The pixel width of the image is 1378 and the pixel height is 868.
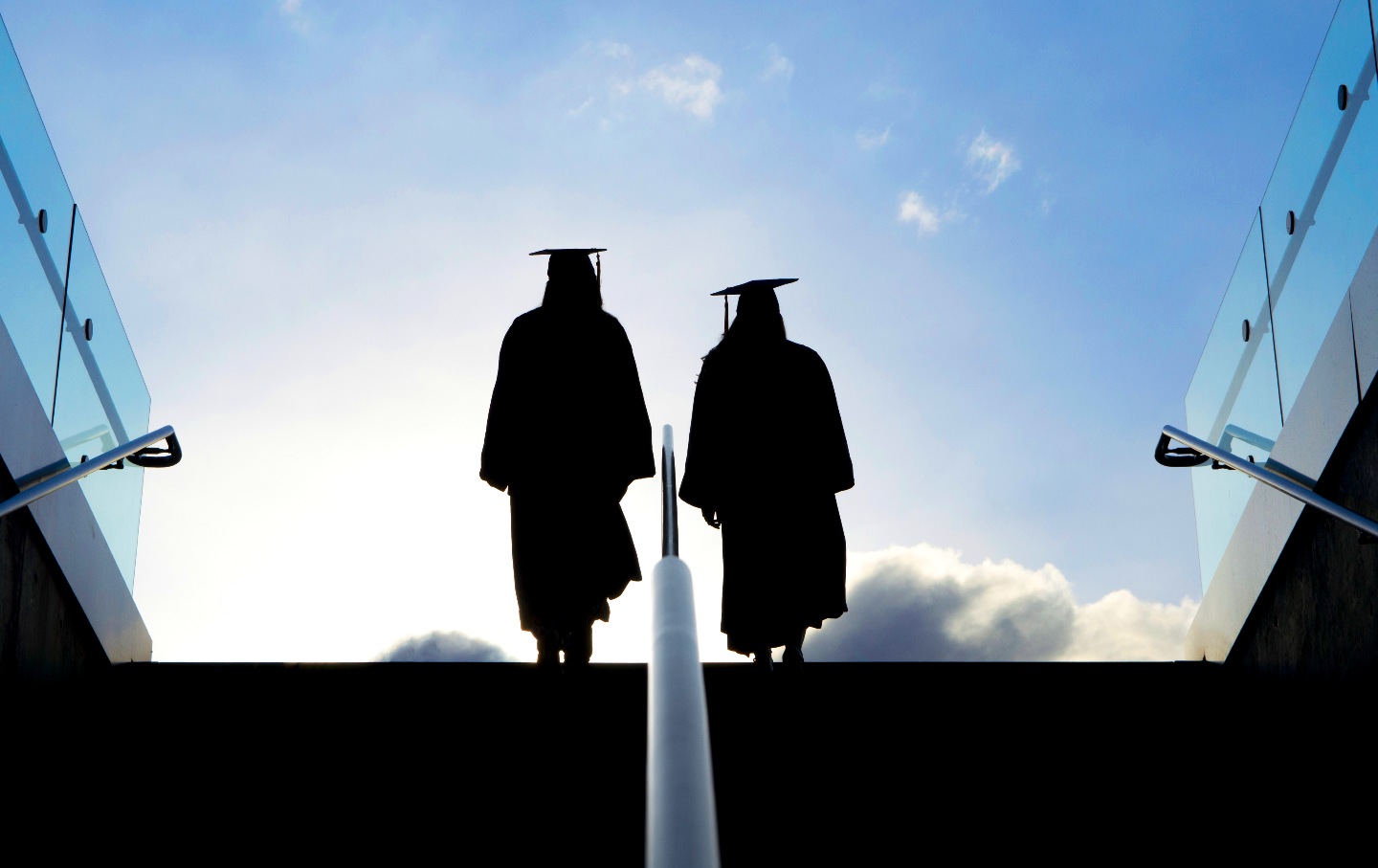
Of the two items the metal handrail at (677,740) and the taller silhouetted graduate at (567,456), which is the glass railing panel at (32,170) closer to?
the taller silhouetted graduate at (567,456)

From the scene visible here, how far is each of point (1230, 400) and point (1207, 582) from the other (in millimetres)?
847

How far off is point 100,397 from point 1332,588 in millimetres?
5032

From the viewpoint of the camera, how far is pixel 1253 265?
5645 millimetres

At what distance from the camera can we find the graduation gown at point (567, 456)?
5594mm

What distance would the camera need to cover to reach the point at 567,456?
568 centimetres

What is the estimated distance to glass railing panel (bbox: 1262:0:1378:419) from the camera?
4457mm

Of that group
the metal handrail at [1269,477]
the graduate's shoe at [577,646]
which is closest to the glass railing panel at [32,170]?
the graduate's shoe at [577,646]

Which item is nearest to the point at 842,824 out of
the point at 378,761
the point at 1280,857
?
the point at 1280,857

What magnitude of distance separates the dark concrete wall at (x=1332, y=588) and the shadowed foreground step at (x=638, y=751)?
0.14 meters

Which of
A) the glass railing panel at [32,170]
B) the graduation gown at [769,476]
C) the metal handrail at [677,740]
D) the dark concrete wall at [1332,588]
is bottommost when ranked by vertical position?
the metal handrail at [677,740]

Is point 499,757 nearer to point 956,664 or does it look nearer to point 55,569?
point 956,664

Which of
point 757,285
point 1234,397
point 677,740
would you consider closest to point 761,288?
point 757,285

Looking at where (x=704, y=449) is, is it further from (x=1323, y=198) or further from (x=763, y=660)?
(x=1323, y=198)

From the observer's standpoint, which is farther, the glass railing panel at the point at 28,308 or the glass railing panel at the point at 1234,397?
the glass railing panel at the point at 1234,397
